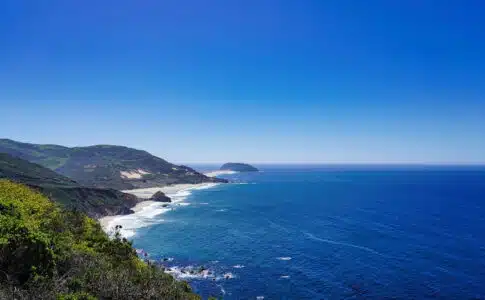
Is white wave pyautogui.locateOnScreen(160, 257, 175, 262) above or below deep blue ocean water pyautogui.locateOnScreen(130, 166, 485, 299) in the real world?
below

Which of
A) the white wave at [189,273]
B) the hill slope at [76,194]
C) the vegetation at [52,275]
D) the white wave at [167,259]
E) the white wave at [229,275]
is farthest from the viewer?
the hill slope at [76,194]

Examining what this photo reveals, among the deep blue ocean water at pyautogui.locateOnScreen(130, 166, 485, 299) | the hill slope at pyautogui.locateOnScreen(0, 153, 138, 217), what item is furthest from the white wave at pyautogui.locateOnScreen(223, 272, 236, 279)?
the hill slope at pyautogui.locateOnScreen(0, 153, 138, 217)

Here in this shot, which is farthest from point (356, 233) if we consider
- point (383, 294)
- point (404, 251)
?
point (383, 294)

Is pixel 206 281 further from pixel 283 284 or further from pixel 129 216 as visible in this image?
pixel 129 216

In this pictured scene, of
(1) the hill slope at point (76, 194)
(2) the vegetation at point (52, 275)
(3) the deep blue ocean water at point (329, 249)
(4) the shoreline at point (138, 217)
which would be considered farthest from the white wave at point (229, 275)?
(1) the hill slope at point (76, 194)

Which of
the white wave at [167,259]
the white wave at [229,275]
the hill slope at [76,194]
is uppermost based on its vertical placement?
the hill slope at [76,194]

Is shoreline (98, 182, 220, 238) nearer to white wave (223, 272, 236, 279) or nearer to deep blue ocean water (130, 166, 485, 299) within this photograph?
deep blue ocean water (130, 166, 485, 299)

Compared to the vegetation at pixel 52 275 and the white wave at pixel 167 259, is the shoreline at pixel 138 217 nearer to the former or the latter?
the white wave at pixel 167 259
